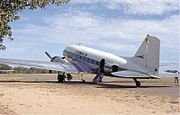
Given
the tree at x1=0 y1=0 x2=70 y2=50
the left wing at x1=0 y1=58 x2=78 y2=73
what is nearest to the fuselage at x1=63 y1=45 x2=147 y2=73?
the left wing at x1=0 y1=58 x2=78 y2=73

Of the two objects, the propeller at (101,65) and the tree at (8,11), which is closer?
the tree at (8,11)

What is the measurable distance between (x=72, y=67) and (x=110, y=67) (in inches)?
283

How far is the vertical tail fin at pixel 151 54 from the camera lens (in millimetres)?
34469

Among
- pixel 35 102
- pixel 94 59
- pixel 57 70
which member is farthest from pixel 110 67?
pixel 35 102

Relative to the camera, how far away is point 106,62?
1522 inches

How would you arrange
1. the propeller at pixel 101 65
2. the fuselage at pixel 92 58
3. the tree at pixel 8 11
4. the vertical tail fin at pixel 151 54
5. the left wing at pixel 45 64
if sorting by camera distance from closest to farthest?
the tree at pixel 8 11 → the vertical tail fin at pixel 151 54 → the fuselage at pixel 92 58 → the propeller at pixel 101 65 → the left wing at pixel 45 64

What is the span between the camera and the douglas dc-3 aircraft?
3450 cm

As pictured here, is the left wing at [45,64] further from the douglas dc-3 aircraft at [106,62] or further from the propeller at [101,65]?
the propeller at [101,65]

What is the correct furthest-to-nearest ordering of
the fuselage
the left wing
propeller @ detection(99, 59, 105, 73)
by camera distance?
the left wing → propeller @ detection(99, 59, 105, 73) → the fuselage

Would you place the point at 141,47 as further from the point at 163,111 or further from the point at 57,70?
the point at 163,111

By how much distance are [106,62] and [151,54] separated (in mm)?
5538

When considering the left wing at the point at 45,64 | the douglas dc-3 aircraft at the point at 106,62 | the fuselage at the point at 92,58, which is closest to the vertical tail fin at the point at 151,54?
the douglas dc-3 aircraft at the point at 106,62

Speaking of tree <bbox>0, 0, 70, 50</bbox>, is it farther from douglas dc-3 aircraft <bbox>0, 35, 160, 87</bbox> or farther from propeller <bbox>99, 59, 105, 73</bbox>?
propeller <bbox>99, 59, 105, 73</bbox>

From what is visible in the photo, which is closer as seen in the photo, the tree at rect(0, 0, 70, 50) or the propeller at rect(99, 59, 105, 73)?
the tree at rect(0, 0, 70, 50)
